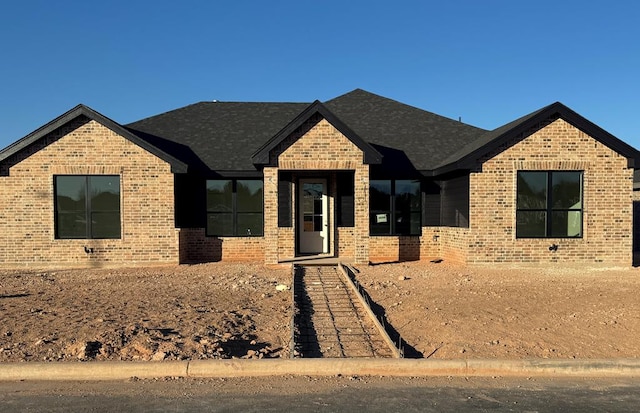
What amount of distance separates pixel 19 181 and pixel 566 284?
1454cm

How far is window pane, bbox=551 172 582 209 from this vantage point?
13.3m

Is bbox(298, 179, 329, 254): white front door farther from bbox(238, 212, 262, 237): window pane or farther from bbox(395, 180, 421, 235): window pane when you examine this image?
bbox(395, 180, 421, 235): window pane

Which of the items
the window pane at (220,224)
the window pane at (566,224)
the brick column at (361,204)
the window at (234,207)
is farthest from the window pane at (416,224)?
the window pane at (220,224)

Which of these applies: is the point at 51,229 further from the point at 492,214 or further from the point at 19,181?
the point at 492,214

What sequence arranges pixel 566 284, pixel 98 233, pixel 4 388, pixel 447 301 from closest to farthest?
pixel 4 388 → pixel 447 301 → pixel 566 284 → pixel 98 233

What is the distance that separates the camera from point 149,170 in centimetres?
1355

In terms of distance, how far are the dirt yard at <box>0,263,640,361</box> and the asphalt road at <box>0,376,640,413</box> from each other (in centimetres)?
66

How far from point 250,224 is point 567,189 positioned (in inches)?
370

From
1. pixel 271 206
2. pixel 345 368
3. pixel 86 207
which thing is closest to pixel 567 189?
pixel 271 206

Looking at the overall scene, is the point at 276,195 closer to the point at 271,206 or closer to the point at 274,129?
the point at 271,206

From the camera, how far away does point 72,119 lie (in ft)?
43.4

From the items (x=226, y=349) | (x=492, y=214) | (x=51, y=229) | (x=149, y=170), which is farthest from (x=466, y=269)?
(x=51, y=229)

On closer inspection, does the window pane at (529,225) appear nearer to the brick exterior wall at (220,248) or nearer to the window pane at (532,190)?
the window pane at (532,190)

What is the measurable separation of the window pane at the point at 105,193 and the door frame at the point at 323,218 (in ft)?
17.5
